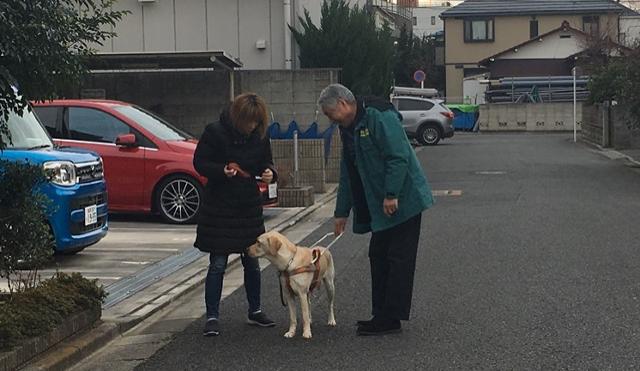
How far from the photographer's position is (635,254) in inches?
388

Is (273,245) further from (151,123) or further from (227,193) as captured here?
(151,123)

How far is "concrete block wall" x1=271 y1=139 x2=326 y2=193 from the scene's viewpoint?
16.2m

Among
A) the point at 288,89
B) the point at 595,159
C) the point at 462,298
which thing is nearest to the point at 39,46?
the point at 462,298

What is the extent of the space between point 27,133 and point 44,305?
3.87 metres

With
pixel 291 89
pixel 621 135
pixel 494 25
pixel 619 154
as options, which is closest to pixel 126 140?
pixel 291 89

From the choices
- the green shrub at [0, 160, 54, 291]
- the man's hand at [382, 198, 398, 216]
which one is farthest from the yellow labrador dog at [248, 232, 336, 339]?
the green shrub at [0, 160, 54, 291]

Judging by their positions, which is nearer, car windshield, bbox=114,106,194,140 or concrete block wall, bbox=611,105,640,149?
car windshield, bbox=114,106,194,140

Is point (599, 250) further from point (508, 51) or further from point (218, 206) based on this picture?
point (508, 51)

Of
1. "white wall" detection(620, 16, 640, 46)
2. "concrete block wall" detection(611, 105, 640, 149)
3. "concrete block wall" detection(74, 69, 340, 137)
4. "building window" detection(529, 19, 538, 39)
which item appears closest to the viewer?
"concrete block wall" detection(74, 69, 340, 137)

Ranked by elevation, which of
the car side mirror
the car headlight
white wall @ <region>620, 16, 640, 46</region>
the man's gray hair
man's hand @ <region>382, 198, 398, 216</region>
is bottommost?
man's hand @ <region>382, 198, 398, 216</region>

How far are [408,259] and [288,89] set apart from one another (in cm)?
1287

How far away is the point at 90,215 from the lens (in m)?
9.73

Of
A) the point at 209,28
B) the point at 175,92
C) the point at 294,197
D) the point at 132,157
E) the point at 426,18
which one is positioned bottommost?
the point at 294,197

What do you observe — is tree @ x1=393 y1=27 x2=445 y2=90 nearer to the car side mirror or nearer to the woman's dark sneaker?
the car side mirror
